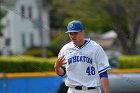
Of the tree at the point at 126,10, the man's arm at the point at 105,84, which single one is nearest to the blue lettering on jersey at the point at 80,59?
the man's arm at the point at 105,84

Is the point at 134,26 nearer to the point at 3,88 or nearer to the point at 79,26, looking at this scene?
the point at 3,88

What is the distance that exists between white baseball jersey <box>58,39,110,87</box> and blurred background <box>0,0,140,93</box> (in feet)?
9.63

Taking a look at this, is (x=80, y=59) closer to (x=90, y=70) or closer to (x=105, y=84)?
(x=90, y=70)

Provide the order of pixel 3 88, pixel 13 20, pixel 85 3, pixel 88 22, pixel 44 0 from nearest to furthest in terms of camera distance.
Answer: pixel 3 88 → pixel 85 3 → pixel 88 22 → pixel 13 20 → pixel 44 0

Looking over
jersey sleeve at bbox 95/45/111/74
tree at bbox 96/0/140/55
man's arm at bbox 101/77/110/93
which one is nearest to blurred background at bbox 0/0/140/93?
tree at bbox 96/0/140/55

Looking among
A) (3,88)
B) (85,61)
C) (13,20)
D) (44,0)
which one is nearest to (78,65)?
(85,61)

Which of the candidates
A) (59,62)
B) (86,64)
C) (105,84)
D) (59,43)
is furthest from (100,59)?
(59,43)

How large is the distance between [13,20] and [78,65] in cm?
4884

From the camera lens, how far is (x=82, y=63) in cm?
682

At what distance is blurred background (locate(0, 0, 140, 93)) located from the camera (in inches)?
550

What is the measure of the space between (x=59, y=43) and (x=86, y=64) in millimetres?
26611

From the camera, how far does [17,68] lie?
2012 cm

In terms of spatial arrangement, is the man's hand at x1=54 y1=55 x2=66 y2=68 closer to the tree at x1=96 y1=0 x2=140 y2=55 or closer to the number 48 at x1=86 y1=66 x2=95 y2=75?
the number 48 at x1=86 y1=66 x2=95 y2=75

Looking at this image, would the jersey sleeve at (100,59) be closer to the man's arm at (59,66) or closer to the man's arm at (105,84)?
the man's arm at (105,84)
